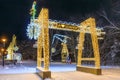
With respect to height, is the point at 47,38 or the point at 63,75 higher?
the point at 47,38

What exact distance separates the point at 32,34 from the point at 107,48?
12744 mm

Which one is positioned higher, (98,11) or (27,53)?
(98,11)

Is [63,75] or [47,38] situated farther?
[63,75]

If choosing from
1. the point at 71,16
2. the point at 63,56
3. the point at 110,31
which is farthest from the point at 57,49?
the point at 110,31

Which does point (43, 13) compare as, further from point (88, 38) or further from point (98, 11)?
point (88, 38)

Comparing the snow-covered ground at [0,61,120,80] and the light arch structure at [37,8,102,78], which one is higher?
the light arch structure at [37,8,102,78]

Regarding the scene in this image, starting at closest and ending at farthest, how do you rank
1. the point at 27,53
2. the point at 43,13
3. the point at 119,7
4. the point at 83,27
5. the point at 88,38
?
1. the point at 43,13
2. the point at 83,27
3. the point at 119,7
4. the point at 88,38
5. the point at 27,53

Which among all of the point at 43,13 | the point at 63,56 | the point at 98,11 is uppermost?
the point at 98,11

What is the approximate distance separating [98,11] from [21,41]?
40.8 meters

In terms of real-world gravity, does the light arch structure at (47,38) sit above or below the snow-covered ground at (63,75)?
above

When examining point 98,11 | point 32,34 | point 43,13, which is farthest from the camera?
point 32,34

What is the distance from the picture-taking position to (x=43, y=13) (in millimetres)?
17547

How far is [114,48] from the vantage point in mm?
34188

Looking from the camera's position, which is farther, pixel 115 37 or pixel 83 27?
pixel 115 37
